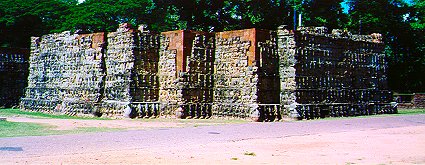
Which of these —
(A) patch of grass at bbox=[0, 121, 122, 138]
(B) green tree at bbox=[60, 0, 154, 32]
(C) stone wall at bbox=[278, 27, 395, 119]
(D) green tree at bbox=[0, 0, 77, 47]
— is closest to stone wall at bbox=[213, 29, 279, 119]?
(C) stone wall at bbox=[278, 27, 395, 119]

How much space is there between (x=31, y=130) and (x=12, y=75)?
19.8 metres

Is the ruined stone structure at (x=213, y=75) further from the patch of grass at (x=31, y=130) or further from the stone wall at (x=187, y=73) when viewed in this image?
the patch of grass at (x=31, y=130)

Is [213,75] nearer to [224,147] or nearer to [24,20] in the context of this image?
[224,147]

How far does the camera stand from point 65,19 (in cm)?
5250

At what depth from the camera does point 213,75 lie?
84.3 feet

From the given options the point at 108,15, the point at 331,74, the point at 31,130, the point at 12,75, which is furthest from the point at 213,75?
the point at 108,15

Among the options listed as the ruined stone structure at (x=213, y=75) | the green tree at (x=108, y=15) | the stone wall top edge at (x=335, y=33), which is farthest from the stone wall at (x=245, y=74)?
the green tree at (x=108, y=15)

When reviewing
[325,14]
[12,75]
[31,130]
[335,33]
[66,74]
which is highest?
[325,14]

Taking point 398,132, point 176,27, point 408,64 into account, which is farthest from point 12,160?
point 408,64

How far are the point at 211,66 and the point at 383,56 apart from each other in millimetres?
10956

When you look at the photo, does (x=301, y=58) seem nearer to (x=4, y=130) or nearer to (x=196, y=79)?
(x=196, y=79)

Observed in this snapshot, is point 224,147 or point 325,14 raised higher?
point 325,14

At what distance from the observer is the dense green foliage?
42.0 meters

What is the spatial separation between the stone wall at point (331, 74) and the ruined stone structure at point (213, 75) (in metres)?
0.05
